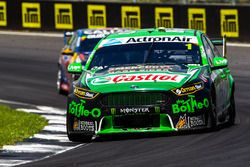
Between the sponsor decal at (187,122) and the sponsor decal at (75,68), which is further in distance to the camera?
the sponsor decal at (75,68)

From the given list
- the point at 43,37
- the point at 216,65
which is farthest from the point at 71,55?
the point at 43,37

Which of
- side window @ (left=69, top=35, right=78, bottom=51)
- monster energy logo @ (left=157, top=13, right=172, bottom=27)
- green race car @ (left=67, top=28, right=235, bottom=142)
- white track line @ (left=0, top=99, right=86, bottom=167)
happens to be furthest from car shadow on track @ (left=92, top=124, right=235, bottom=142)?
monster energy logo @ (left=157, top=13, right=172, bottom=27)

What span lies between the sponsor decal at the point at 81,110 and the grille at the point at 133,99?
15cm

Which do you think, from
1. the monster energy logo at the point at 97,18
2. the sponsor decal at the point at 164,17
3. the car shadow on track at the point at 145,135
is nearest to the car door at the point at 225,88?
the car shadow on track at the point at 145,135

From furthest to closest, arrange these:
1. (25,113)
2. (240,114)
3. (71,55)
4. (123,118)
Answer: (71,55)
(25,113)
(240,114)
(123,118)

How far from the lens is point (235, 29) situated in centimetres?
2953

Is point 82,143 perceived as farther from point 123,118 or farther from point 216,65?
point 216,65

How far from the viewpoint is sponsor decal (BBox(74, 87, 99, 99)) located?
1316 cm

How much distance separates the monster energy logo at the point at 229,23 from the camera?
96.2ft

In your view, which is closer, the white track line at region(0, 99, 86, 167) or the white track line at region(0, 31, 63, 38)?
the white track line at region(0, 99, 86, 167)

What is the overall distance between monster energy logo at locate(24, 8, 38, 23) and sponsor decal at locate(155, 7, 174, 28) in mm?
5608

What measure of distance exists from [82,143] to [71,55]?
27.0 ft

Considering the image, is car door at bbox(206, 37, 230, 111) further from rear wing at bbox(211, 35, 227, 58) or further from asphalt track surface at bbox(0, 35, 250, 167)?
A: rear wing at bbox(211, 35, 227, 58)

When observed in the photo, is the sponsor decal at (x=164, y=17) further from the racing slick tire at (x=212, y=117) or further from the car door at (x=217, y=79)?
the racing slick tire at (x=212, y=117)
